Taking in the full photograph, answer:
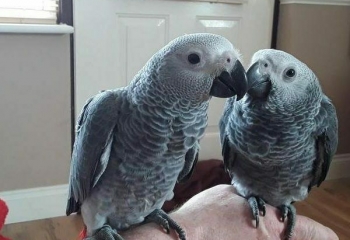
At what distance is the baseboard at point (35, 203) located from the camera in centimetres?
197

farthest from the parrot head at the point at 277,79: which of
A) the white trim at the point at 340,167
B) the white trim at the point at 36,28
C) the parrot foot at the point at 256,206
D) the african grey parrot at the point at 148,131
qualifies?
the white trim at the point at 340,167

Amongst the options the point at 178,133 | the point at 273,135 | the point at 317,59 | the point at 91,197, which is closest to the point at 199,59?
the point at 178,133

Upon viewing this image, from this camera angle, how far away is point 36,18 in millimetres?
1860

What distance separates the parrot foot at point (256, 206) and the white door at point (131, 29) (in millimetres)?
1177

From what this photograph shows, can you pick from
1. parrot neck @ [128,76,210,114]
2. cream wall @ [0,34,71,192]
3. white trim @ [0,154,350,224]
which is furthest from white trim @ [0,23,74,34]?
parrot neck @ [128,76,210,114]

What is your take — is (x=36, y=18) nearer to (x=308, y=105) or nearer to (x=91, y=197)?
(x=91, y=197)

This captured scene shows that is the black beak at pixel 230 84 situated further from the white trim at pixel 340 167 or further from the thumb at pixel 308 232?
the white trim at pixel 340 167

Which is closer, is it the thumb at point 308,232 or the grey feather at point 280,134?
the grey feather at point 280,134

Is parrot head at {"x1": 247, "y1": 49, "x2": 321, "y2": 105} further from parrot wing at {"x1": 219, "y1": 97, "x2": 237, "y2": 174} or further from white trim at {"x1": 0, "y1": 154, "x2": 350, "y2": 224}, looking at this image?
white trim at {"x1": 0, "y1": 154, "x2": 350, "y2": 224}

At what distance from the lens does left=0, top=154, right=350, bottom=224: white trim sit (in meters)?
1.97

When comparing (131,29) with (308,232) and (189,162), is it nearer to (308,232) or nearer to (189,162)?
(189,162)

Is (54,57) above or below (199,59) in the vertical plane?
below

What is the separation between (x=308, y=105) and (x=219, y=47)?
0.29 metres

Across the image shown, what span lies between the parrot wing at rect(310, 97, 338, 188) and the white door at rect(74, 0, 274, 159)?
121cm
